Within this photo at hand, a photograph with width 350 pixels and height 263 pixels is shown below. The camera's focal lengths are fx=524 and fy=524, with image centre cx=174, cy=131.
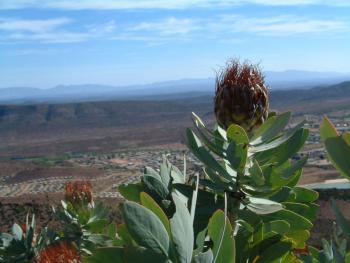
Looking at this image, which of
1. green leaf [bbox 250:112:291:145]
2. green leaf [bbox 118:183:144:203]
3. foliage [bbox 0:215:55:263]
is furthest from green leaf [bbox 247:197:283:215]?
foliage [bbox 0:215:55:263]

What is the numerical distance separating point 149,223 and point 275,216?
31.6 inches

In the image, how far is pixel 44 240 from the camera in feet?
9.68

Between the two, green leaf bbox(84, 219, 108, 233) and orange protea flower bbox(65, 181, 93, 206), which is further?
orange protea flower bbox(65, 181, 93, 206)

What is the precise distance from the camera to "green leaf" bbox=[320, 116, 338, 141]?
117 centimetres

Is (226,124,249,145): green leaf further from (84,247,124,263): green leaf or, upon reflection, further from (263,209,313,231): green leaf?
(84,247,124,263): green leaf

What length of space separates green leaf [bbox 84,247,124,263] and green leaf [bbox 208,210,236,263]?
214 mm

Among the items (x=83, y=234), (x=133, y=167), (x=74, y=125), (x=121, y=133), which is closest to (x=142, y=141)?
(x=121, y=133)

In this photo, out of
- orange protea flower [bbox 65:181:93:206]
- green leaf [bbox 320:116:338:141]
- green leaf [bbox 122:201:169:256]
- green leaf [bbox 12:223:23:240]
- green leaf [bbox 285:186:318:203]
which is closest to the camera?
green leaf [bbox 122:201:169:256]

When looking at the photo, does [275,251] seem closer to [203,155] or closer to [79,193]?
[203,155]

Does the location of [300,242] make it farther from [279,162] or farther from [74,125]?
[74,125]

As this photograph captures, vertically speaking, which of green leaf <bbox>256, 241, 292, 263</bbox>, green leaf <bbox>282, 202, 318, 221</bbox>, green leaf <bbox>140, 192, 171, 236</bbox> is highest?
green leaf <bbox>140, 192, 171, 236</bbox>

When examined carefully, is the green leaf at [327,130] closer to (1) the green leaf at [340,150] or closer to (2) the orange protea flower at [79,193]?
(1) the green leaf at [340,150]

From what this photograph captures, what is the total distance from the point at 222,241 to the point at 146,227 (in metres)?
0.17

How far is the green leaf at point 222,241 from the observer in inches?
43.1
